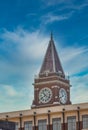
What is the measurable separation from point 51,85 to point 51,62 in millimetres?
7733

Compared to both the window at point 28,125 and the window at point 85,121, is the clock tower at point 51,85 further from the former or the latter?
the window at point 85,121

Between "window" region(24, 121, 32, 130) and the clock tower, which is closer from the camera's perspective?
"window" region(24, 121, 32, 130)

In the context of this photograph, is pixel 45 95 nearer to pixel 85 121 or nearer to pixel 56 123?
pixel 56 123

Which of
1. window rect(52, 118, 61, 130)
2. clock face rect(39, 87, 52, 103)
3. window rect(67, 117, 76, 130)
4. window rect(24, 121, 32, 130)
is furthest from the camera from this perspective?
clock face rect(39, 87, 52, 103)

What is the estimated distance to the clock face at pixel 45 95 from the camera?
10994 centimetres

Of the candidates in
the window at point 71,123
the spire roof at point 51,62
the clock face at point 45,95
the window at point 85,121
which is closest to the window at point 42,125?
the window at point 71,123

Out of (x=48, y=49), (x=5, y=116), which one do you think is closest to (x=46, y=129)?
(x=5, y=116)

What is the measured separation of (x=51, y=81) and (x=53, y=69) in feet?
12.3

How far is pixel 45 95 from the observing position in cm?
11125

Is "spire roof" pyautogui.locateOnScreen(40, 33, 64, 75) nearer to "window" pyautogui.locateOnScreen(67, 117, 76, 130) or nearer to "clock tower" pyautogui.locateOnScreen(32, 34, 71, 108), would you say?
"clock tower" pyautogui.locateOnScreen(32, 34, 71, 108)

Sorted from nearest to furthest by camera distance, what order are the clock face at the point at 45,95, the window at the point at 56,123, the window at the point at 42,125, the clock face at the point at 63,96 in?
the window at the point at 56,123, the window at the point at 42,125, the clock face at the point at 45,95, the clock face at the point at 63,96

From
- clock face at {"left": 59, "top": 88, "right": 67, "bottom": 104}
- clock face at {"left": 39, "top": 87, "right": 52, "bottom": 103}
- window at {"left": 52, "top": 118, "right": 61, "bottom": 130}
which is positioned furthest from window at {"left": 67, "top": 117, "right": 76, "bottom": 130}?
clock face at {"left": 59, "top": 88, "right": 67, "bottom": 104}

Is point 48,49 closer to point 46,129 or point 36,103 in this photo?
point 36,103

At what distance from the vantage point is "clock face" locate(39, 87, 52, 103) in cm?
10994
